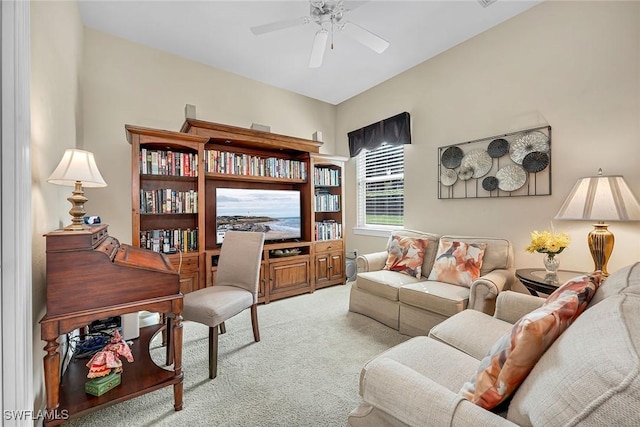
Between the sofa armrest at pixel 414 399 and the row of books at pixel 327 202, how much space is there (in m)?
3.04

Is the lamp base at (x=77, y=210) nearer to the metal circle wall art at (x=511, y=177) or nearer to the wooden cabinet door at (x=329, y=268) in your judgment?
the wooden cabinet door at (x=329, y=268)

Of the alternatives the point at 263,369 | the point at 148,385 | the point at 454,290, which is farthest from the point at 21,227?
the point at 454,290

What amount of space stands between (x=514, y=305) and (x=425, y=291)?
0.74m

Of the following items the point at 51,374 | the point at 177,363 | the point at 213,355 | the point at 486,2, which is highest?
the point at 486,2

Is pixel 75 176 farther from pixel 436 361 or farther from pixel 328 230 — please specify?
pixel 328 230

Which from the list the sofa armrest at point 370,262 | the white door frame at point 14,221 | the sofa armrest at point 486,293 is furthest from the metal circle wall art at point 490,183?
the white door frame at point 14,221

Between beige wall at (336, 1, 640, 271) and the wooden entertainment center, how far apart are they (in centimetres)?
123

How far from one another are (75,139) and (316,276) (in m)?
2.95

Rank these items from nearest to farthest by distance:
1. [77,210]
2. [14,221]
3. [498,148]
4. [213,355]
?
1. [14,221]
2. [77,210]
3. [213,355]
4. [498,148]

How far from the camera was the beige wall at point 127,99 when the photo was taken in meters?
2.79

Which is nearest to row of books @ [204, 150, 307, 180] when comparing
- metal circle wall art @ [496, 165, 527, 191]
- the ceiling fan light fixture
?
metal circle wall art @ [496, 165, 527, 191]

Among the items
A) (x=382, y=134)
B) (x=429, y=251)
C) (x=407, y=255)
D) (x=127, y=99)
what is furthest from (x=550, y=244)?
(x=127, y=99)

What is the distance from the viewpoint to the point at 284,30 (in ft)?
9.03

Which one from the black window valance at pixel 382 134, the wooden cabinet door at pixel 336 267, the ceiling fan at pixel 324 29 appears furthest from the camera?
the wooden cabinet door at pixel 336 267
